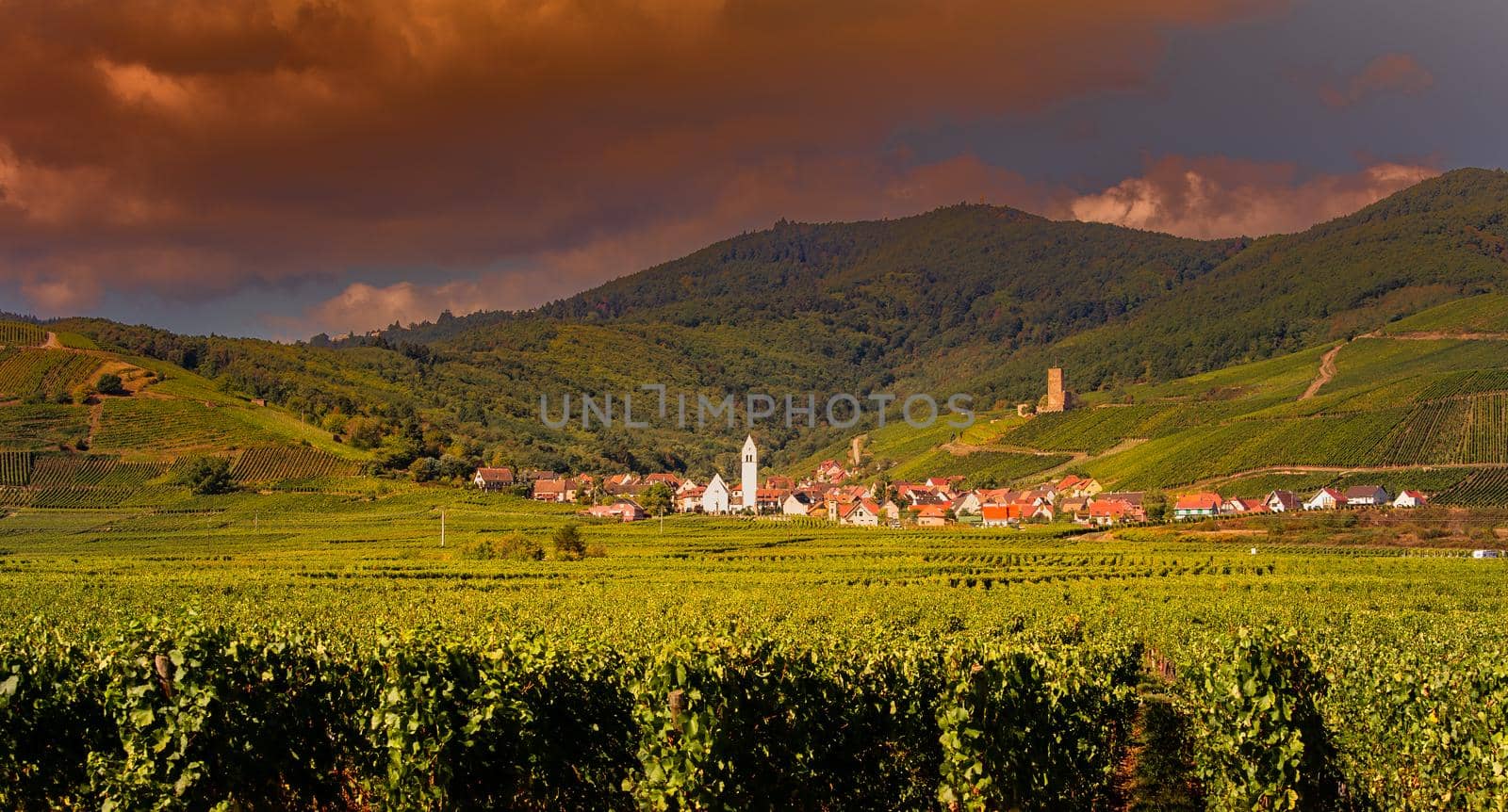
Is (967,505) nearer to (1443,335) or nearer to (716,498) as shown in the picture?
(716,498)

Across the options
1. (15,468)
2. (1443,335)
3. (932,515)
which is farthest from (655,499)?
(1443,335)

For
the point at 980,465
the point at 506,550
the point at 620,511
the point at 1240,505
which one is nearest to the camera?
the point at 506,550

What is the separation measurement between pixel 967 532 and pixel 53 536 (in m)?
69.2

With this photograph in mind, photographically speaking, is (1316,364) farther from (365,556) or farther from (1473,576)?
(365,556)

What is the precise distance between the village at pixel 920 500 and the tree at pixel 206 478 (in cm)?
2895

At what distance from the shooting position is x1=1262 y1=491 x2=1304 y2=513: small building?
102 meters

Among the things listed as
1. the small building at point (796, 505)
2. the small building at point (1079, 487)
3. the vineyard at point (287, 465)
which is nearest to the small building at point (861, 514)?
the small building at point (796, 505)

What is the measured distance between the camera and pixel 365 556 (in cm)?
6116

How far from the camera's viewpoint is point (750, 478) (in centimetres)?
13925

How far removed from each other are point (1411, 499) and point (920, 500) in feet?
186

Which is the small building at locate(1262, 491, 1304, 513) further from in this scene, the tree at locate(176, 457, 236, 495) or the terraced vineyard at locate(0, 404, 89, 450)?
the terraced vineyard at locate(0, 404, 89, 450)

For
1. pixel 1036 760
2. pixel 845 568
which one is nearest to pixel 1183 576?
pixel 845 568

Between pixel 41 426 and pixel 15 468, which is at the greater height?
pixel 41 426

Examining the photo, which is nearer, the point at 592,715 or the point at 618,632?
the point at 592,715
